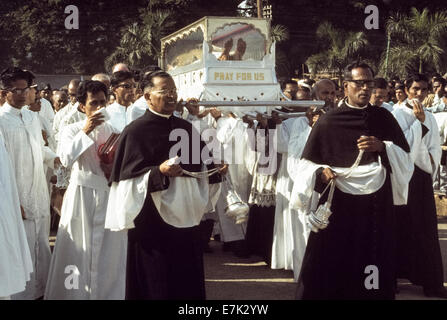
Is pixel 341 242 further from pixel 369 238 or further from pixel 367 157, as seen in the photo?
pixel 367 157

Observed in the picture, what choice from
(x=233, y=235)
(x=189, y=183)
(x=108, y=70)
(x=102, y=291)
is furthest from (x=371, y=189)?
(x=108, y=70)

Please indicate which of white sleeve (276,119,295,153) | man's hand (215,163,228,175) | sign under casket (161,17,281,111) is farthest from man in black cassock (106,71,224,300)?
sign under casket (161,17,281,111)

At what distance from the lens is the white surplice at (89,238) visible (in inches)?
225

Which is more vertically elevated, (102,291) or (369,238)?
(369,238)

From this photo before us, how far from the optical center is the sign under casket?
8367 mm

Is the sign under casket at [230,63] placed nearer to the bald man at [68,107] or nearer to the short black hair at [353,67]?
the bald man at [68,107]

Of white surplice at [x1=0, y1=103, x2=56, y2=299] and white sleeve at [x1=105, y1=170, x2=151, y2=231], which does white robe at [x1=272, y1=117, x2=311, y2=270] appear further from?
white sleeve at [x1=105, y1=170, x2=151, y2=231]

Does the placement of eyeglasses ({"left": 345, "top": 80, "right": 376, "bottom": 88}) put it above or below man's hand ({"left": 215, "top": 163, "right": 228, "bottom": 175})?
above

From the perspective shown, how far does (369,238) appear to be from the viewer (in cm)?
507

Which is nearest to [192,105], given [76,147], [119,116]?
[119,116]

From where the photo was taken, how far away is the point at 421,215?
21.8 feet

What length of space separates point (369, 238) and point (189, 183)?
57.9 inches

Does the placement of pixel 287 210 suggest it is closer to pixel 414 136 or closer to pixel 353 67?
pixel 414 136

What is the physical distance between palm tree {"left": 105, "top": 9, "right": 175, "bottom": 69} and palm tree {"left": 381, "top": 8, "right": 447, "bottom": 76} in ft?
38.8
